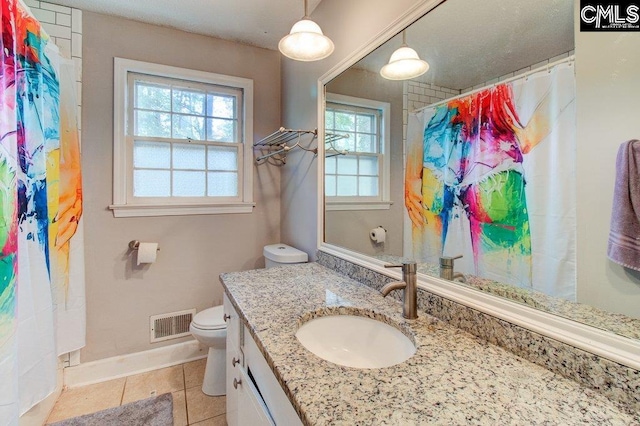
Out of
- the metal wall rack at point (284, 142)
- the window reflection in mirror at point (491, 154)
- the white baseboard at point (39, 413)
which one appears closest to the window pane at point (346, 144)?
the metal wall rack at point (284, 142)

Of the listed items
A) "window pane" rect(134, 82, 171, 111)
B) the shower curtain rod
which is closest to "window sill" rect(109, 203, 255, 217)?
"window pane" rect(134, 82, 171, 111)

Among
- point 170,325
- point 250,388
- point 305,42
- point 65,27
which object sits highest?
point 65,27

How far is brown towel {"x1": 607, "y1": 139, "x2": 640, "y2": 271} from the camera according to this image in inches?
25.2

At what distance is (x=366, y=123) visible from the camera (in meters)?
1.55

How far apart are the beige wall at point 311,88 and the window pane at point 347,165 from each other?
220mm

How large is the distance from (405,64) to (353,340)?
114cm

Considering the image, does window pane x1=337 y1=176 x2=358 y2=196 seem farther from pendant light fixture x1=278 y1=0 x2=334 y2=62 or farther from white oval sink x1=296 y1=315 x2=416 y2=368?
white oval sink x1=296 y1=315 x2=416 y2=368

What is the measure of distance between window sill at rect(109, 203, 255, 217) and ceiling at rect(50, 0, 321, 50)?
1270 mm

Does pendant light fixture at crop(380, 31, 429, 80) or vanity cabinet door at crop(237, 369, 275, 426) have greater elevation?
pendant light fixture at crop(380, 31, 429, 80)

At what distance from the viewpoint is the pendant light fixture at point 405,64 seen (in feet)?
3.98

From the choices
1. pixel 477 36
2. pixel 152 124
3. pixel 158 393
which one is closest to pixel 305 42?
pixel 477 36

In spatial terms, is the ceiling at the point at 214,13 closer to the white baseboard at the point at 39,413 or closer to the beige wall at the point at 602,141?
the beige wall at the point at 602,141

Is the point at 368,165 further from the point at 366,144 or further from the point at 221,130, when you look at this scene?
the point at 221,130

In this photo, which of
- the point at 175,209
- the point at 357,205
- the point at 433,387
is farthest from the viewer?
the point at 175,209
